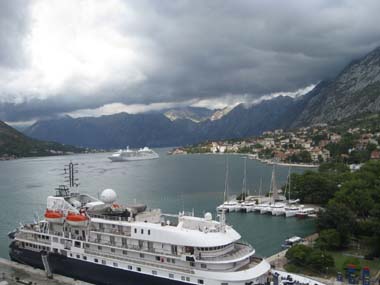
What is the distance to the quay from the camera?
34531 mm

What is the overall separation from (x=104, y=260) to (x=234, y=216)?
36471mm

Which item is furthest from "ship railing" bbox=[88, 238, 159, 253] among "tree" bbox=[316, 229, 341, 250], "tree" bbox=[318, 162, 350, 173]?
"tree" bbox=[318, 162, 350, 173]

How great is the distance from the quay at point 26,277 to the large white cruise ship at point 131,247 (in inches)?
23.6

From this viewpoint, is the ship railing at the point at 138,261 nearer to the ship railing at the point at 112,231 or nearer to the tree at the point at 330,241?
the ship railing at the point at 112,231

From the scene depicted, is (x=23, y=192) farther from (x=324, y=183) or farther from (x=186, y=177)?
(x=324, y=183)

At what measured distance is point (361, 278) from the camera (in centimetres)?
3142

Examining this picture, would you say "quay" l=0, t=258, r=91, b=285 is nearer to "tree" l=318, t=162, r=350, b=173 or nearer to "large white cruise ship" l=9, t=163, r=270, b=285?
"large white cruise ship" l=9, t=163, r=270, b=285

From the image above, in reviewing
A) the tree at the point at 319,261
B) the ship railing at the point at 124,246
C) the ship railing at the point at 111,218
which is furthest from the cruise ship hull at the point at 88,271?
the tree at the point at 319,261

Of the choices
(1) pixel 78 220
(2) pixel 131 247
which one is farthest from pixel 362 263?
(1) pixel 78 220

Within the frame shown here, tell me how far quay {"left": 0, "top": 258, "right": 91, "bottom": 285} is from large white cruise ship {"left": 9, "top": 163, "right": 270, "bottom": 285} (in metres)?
0.60

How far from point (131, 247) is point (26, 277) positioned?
11.2 metres

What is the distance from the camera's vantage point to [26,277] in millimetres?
36125

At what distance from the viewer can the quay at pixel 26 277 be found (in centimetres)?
3453

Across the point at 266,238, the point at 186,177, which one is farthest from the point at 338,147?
the point at 266,238
